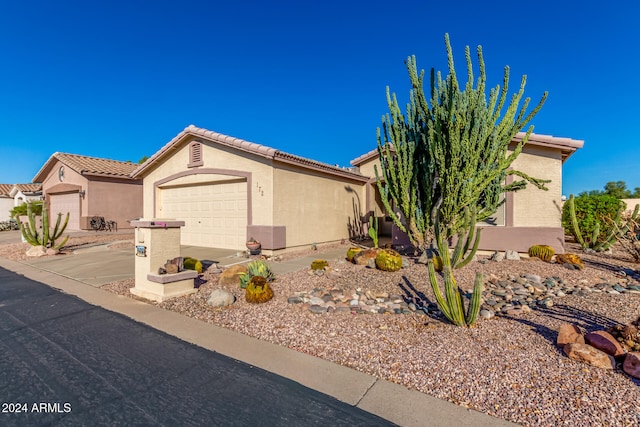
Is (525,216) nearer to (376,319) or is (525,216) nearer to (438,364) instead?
(376,319)

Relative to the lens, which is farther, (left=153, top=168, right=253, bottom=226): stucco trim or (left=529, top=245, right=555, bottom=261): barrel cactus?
(left=153, top=168, right=253, bottom=226): stucco trim

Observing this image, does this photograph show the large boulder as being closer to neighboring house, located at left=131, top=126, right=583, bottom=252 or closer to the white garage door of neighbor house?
neighboring house, located at left=131, top=126, right=583, bottom=252

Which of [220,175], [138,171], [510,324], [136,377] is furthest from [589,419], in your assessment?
[138,171]

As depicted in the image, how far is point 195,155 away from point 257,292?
8689mm

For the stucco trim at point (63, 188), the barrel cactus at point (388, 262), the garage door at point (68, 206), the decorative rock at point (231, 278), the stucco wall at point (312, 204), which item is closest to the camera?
the decorative rock at point (231, 278)

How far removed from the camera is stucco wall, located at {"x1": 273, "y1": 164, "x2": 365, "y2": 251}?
11.0 meters

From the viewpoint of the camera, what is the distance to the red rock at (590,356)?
334 centimetres

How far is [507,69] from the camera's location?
757cm

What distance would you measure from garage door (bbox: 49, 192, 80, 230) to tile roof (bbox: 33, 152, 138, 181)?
6.31 feet

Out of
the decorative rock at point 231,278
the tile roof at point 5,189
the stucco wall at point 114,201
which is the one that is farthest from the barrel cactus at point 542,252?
the tile roof at point 5,189

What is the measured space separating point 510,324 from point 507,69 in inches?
242

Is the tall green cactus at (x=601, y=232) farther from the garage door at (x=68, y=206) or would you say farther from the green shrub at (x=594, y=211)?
the garage door at (x=68, y=206)

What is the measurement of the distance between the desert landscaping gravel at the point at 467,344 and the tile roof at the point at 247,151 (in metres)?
4.90

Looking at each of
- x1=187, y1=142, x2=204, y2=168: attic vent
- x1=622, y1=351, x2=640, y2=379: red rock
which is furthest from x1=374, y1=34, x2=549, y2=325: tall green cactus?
x1=187, y1=142, x2=204, y2=168: attic vent
